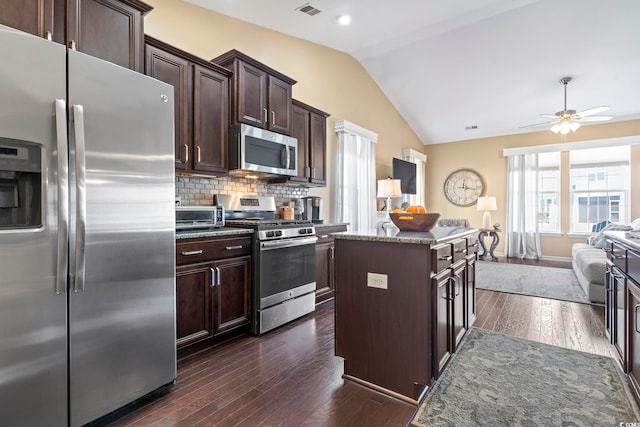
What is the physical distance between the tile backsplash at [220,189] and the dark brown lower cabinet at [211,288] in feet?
2.55

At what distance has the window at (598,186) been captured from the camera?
6359 millimetres

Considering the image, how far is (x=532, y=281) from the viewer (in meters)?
4.76

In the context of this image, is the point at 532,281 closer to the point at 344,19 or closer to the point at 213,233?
the point at 344,19

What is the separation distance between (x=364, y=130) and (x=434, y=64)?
164cm

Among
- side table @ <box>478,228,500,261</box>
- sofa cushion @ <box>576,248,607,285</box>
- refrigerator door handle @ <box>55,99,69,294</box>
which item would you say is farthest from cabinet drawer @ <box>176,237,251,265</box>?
side table @ <box>478,228,500,261</box>

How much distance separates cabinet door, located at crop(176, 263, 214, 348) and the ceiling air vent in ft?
Answer: 9.70

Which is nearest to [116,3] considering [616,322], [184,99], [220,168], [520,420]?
[184,99]

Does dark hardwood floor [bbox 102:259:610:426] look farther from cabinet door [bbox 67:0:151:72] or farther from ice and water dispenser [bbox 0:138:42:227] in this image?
cabinet door [bbox 67:0:151:72]

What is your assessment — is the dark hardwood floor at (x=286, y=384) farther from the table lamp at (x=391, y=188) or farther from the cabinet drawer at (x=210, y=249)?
the table lamp at (x=391, y=188)

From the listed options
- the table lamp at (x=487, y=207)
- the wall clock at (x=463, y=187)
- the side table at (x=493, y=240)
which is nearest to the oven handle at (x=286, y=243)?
the side table at (x=493, y=240)

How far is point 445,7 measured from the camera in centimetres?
401

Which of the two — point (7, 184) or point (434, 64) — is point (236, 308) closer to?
point (7, 184)

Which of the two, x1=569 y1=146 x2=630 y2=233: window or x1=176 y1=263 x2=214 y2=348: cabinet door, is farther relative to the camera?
x1=569 y1=146 x2=630 y2=233: window

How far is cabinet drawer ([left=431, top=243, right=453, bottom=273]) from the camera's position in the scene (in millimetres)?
1822
